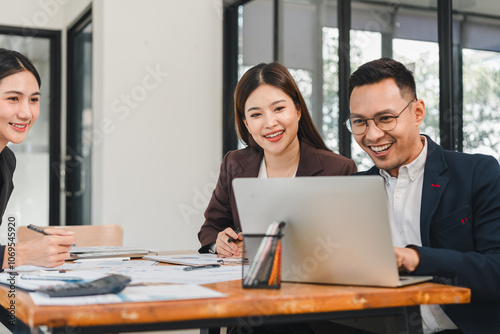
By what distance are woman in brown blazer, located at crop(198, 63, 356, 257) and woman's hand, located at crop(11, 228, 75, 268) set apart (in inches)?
31.1

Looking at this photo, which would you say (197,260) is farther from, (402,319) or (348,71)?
(348,71)

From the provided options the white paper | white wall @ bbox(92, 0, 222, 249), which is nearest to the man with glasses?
the white paper

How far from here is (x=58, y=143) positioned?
6.15 meters

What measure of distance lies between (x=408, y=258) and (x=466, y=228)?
12.3 inches

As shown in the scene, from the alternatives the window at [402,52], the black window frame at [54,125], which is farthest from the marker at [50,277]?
the black window frame at [54,125]

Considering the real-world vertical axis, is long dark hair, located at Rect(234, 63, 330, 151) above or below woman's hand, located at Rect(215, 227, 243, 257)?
above

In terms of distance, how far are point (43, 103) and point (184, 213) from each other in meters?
2.22

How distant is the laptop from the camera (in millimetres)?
1232

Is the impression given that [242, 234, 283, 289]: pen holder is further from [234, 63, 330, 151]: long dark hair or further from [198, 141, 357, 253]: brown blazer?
[234, 63, 330, 151]: long dark hair

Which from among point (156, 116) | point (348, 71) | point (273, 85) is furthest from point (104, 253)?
point (156, 116)

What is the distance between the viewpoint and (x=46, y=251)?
154cm

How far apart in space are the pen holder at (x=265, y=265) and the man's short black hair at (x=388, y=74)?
2.38 ft

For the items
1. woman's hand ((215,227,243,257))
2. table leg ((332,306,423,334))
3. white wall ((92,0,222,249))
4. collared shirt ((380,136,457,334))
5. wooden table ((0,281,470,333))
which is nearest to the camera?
wooden table ((0,281,470,333))

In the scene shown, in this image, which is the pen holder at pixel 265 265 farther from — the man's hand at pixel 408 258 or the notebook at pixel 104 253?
the notebook at pixel 104 253
